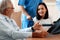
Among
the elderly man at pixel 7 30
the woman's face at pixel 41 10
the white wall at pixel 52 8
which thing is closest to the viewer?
the elderly man at pixel 7 30

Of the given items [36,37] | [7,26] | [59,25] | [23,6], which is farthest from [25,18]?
[7,26]

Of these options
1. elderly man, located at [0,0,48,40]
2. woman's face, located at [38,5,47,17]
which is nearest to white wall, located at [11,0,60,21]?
woman's face, located at [38,5,47,17]

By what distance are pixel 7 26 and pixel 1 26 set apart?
0.06 meters

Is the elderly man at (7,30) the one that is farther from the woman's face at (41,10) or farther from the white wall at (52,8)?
the white wall at (52,8)

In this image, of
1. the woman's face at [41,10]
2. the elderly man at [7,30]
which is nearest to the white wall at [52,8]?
the woman's face at [41,10]

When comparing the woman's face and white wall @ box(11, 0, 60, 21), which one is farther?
white wall @ box(11, 0, 60, 21)

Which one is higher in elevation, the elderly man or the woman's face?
the woman's face

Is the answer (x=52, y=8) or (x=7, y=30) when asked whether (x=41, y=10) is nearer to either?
(x=52, y=8)

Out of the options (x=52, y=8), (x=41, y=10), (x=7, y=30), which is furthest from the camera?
(x=52, y=8)

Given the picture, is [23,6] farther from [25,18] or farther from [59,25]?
[59,25]

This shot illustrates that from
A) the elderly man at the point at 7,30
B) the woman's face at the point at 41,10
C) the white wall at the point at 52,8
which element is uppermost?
the white wall at the point at 52,8

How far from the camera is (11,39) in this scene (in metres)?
1.43

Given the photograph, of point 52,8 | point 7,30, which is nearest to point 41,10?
point 52,8

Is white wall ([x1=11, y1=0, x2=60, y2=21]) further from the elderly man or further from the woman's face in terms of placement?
the elderly man
